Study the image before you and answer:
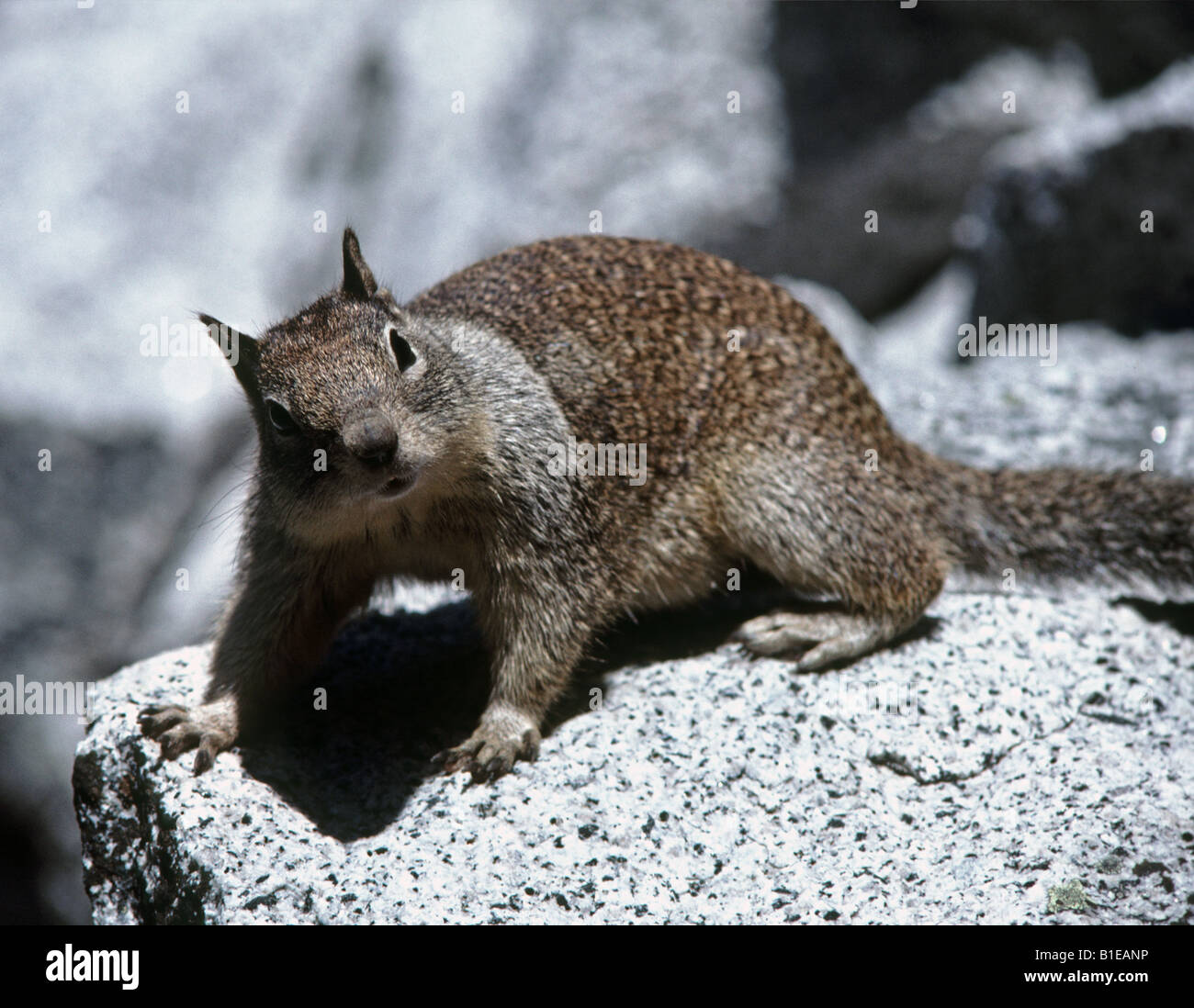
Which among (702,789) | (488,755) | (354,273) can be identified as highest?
(354,273)

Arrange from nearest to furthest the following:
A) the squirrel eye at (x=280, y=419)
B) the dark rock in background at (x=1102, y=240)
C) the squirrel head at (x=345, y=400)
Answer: the squirrel head at (x=345, y=400)
the squirrel eye at (x=280, y=419)
the dark rock in background at (x=1102, y=240)

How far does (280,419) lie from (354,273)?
0.57 m

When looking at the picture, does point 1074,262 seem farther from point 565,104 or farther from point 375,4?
point 375,4

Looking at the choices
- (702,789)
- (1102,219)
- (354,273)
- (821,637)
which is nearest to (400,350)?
(354,273)

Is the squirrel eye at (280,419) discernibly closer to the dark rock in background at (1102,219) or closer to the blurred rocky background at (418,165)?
the blurred rocky background at (418,165)

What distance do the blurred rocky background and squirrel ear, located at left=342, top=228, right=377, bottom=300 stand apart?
4461 mm

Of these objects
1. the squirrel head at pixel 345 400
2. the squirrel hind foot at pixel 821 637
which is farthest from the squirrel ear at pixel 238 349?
the squirrel hind foot at pixel 821 637

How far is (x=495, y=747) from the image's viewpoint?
13.2ft

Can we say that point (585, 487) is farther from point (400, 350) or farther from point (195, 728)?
point (195, 728)

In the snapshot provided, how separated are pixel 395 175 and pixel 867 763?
7063 millimetres

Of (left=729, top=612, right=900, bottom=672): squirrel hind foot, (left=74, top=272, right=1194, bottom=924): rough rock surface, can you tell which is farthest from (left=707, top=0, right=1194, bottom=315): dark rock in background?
(left=729, top=612, right=900, bottom=672): squirrel hind foot

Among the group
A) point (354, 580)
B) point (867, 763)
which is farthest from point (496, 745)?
point (867, 763)

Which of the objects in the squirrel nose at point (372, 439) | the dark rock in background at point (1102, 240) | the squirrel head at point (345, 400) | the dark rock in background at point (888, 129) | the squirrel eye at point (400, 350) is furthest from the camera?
the dark rock in background at point (888, 129)

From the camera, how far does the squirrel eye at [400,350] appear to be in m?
3.76
